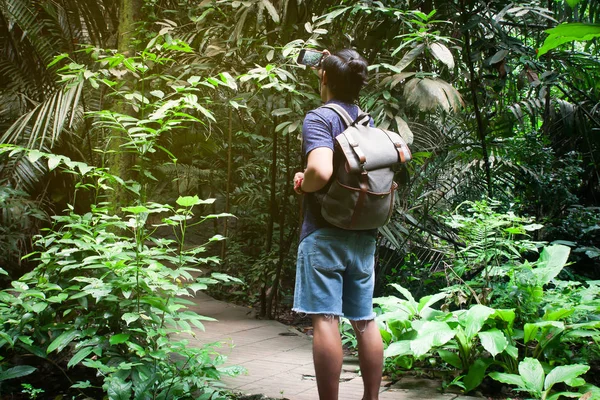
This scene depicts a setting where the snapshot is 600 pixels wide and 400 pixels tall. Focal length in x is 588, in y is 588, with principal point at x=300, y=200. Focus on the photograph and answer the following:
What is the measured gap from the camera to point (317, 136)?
8.54 ft

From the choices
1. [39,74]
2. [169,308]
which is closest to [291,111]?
[169,308]

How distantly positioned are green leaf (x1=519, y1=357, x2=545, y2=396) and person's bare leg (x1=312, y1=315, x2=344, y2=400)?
117 centimetres

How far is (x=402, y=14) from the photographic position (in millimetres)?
4117

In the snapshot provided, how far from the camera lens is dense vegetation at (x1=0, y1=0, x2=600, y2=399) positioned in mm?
2906

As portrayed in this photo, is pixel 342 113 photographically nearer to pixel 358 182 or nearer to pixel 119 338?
pixel 358 182

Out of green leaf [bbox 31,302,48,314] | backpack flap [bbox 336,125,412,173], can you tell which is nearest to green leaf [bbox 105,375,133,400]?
green leaf [bbox 31,302,48,314]

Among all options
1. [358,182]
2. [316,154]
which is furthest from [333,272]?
[316,154]

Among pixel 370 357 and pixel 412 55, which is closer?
pixel 370 357

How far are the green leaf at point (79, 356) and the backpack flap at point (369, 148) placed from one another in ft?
4.87

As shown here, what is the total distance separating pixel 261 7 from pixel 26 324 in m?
2.49

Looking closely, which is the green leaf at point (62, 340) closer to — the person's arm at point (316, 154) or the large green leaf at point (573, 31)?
the person's arm at point (316, 154)

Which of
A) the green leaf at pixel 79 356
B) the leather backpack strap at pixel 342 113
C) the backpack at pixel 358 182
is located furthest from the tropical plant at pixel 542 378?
the green leaf at pixel 79 356

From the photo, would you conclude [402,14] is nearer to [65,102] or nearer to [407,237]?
[407,237]

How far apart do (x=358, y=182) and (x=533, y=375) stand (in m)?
1.52
